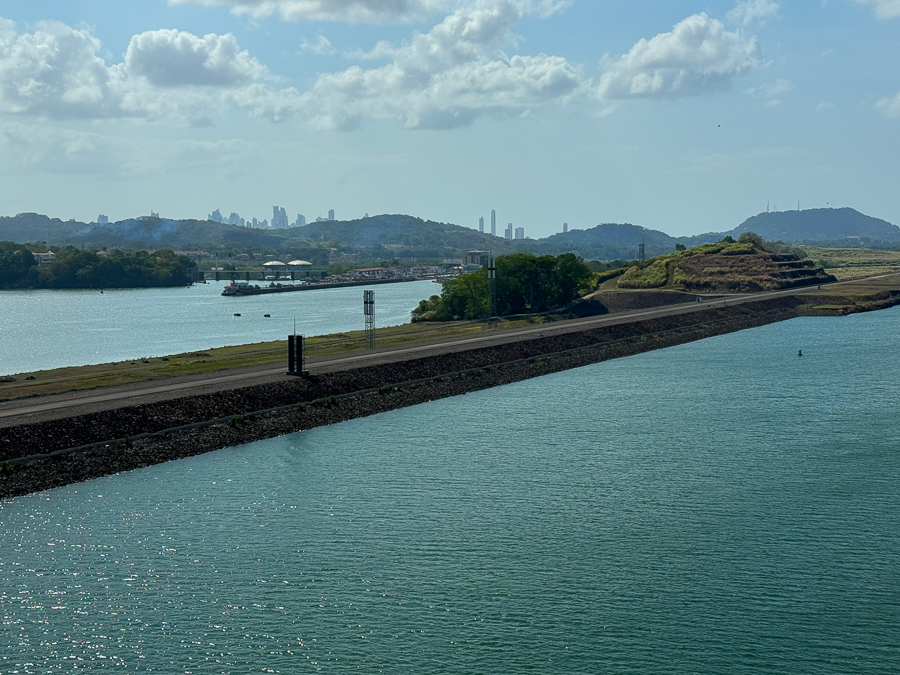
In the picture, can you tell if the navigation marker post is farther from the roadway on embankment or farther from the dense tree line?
the dense tree line

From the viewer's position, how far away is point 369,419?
81938mm

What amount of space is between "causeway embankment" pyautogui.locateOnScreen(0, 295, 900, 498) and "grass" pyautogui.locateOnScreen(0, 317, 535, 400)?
45.4ft

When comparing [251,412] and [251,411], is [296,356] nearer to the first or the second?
[251,411]

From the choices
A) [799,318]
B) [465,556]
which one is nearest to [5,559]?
[465,556]

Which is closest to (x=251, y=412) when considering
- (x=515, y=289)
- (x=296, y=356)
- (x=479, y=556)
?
(x=296, y=356)

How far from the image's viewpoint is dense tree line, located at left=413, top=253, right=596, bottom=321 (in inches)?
6683

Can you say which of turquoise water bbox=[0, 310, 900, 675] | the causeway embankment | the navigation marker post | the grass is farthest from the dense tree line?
turquoise water bbox=[0, 310, 900, 675]

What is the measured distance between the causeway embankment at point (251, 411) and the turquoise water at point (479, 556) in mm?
2829

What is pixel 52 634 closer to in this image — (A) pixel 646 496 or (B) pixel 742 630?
(B) pixel 742 630

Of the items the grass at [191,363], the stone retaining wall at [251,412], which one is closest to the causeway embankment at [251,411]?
the stone retaining wall at [251,412]

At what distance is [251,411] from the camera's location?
7794 centimetres

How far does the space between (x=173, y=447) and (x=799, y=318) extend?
151 metres

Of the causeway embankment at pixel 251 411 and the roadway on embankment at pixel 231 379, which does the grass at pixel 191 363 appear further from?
the causeway embankment at pixel 251 411

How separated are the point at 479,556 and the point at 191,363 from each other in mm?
67179
